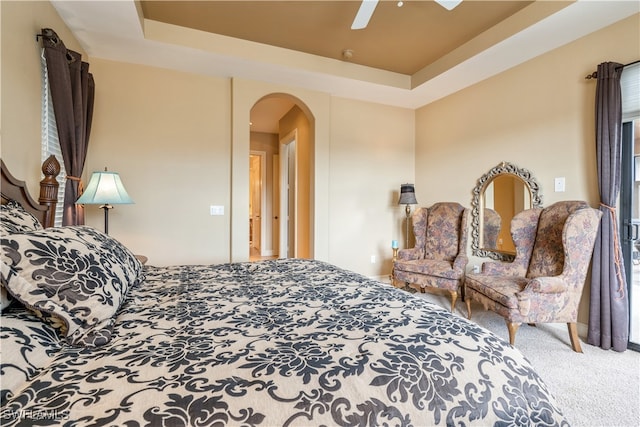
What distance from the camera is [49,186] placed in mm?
1765

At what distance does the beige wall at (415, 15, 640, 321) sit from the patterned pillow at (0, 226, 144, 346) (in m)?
→ 3.46

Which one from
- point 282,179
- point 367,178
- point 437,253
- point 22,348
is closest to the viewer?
point 22,348

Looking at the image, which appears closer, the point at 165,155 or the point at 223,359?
the point at 223,359

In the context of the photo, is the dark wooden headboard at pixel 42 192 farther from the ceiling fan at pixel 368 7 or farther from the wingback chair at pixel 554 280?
the wingback chair at pixel 554 280

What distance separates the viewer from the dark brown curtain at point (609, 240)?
2316mm

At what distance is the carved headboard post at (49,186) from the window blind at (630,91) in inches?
158

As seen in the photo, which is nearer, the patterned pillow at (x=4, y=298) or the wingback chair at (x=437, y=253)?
the patterned pillow at (x=4, y=298)

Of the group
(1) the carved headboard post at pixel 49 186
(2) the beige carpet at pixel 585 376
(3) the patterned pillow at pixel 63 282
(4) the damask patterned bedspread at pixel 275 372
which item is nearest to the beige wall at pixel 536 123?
(2) the beige carpet at pixel 585 376

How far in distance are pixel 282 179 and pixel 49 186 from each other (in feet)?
13.6

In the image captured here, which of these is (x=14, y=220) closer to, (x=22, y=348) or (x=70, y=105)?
(x=22, y=348)

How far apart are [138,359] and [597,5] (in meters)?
3.48

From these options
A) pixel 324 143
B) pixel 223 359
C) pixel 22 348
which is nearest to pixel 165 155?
pixel 324 143

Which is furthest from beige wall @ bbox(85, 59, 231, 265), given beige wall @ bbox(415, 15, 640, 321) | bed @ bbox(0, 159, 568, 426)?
beige wall @ bbox(415, 15, 640, 321)

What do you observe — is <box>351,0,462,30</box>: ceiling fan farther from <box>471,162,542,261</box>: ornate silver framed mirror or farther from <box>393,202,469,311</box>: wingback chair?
<box>393,202,469,311</box>: wingback chair
